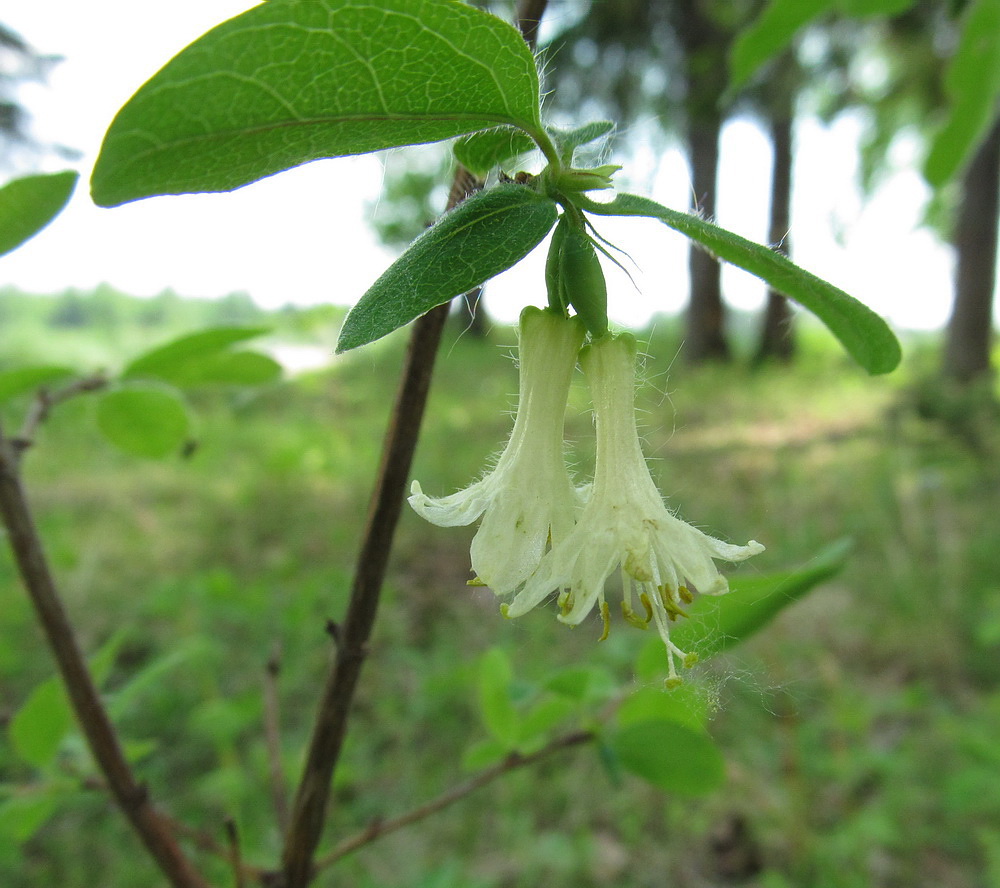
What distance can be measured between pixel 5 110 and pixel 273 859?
5.91m

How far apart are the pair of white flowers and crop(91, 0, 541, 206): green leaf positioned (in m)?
0.17

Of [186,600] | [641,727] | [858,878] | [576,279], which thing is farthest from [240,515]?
[576,279]

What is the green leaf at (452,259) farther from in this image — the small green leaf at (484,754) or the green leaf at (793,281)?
the small green leaf at (484,754)

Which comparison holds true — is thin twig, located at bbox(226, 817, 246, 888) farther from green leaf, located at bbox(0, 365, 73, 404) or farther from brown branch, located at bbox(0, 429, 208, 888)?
green leaf, located at bbox(0, 365, 73, 404)

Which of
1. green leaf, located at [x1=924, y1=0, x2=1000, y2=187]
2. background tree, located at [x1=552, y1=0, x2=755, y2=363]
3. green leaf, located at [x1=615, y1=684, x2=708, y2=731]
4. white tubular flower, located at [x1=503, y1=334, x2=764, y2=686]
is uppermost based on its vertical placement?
background tree, located at [x1=552, y1=0, x2=755, y2=363]

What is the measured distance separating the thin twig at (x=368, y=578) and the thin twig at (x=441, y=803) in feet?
0.21

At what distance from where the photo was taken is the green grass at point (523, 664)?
1937 millimetres

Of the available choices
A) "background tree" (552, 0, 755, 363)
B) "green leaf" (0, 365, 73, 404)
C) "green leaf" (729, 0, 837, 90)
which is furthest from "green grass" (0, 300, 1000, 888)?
"background tree" (552, 0, 755, 363)

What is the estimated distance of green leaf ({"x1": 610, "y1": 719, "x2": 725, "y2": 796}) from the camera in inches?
31.3

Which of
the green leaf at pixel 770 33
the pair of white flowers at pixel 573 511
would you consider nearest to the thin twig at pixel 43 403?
the pair of white flowers at pixel 573 511

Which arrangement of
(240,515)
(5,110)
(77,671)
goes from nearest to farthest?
1. (77,671)
2. (240,515)
3. (5,110)

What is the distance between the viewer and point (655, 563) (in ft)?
1.88

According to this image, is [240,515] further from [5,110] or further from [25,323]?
[25,323]

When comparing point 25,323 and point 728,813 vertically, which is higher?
point 25,323
